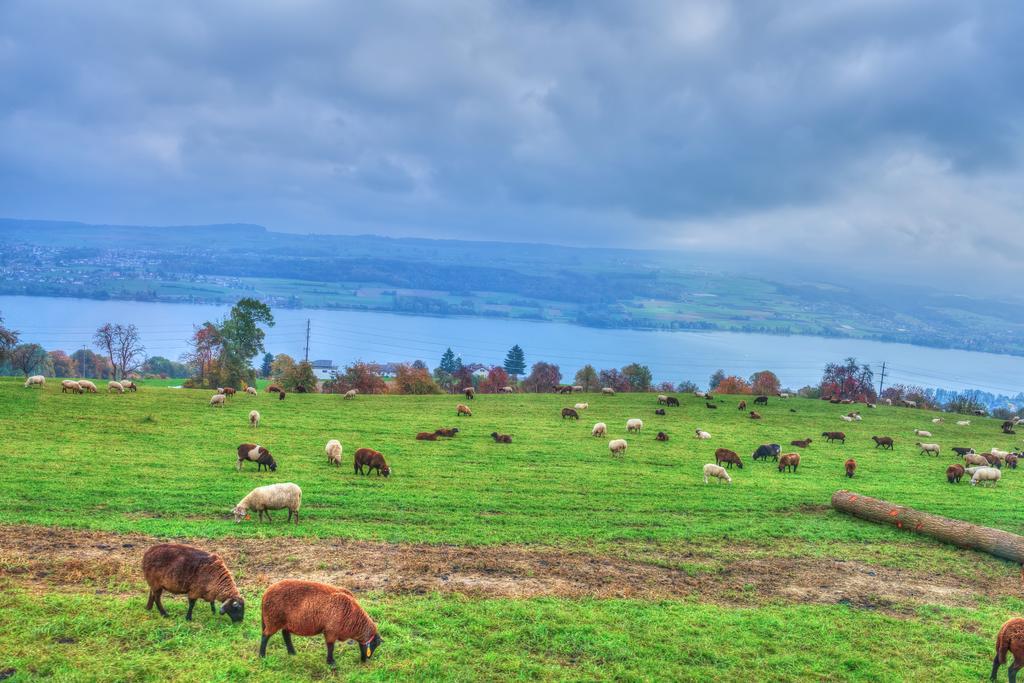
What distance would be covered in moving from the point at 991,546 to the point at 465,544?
1498cm

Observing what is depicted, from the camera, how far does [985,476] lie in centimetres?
2731

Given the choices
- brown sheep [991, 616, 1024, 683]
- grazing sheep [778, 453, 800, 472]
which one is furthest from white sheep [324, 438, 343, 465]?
brown sheep [991, 616, 1024, 683]

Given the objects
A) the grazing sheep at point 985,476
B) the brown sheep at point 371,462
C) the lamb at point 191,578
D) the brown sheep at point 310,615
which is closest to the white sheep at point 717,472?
the grazing sheep at point 985,476

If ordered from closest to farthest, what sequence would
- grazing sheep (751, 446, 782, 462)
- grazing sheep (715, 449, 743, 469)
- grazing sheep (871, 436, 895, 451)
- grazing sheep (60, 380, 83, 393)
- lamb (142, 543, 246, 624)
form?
lamb (142, 543, 246, 624) < grazing sheep (715, 449, 743, 469) < grazing sheep (751, 446, 782, 462) < grazing sheep (871, 436, 895, 451) < grazing sheep (60, 380, 83, 393)

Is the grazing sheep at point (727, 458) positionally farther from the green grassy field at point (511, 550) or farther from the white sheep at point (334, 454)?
the white sheep at point (334, 454)

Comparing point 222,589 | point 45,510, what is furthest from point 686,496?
point 45,510

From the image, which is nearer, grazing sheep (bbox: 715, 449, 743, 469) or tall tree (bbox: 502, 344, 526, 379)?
grazing sheep (bbox: 715, 449, 743, 469)

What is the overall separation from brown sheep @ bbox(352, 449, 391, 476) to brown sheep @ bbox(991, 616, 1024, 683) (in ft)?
59.0

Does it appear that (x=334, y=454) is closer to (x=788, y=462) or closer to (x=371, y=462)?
(x=371, y=462)

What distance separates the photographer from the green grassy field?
361 inches

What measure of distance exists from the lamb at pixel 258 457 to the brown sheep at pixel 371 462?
120 inches

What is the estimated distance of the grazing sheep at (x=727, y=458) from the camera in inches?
1126

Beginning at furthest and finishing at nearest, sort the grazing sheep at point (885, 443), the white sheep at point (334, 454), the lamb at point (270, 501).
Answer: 1. the grazing sheep at point (885, 443)
2. the white sheep at point (334, 454)
3. the lamb at point (270, 501)

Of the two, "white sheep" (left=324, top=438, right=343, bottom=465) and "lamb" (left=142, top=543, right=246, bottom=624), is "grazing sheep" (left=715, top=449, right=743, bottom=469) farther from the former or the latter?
"lamb" (left=142, top=543, right=246, bottom=624)
